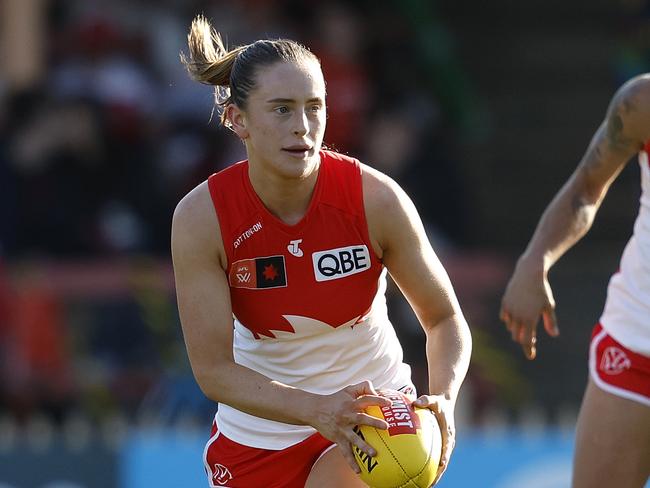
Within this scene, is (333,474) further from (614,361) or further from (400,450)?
(614,361)

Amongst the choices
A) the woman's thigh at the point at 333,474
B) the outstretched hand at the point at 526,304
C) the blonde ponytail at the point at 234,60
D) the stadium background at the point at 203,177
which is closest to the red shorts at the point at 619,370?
the outstretched hand at the point at 526,304

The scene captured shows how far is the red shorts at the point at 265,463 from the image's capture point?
4.73m

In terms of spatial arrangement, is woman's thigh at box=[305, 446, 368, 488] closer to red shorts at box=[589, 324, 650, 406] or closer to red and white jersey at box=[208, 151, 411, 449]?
red and white jersey at box=[208, 151, 411, 449]

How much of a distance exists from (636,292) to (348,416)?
1.29 metres

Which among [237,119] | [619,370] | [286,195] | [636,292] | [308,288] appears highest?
[237,119]

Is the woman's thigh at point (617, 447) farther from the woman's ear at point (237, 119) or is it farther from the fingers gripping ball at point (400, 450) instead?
the woman's ear at point (237, 119)

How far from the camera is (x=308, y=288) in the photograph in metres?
4.60

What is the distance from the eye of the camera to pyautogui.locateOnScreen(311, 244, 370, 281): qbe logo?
4574mm

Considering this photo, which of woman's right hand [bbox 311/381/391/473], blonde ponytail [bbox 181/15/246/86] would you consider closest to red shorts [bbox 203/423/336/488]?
woman's right hand [bbox 311/381/391/473]

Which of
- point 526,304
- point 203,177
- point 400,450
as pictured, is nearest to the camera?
point 400,450

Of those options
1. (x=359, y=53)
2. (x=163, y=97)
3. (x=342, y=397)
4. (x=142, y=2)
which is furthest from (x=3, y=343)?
(x=342, y=397)

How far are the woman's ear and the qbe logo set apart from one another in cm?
46

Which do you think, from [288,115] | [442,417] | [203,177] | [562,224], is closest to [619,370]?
[562,224]

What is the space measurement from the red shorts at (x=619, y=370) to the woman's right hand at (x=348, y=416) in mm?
1032
